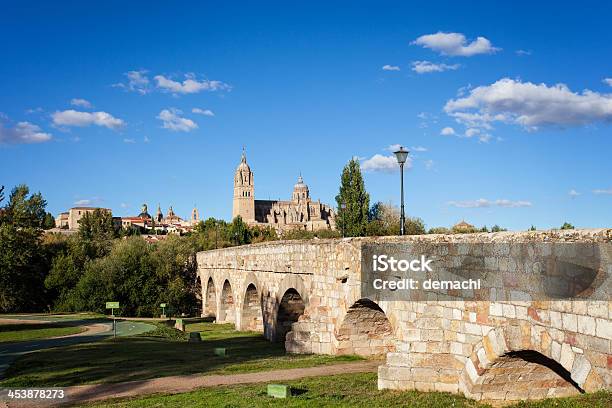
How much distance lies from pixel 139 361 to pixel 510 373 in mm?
12304

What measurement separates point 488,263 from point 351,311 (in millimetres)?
6896

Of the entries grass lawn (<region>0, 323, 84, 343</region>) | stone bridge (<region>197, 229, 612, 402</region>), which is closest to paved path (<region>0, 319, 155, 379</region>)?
grass lawn (<region>0, 323, 84, 343</region>)

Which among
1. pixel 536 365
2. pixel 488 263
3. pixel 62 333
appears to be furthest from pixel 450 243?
pixel 62 333

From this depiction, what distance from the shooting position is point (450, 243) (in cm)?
1055

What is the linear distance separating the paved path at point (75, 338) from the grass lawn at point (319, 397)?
23.7 feet

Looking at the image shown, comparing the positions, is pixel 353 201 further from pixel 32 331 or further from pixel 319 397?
pixel 319 397

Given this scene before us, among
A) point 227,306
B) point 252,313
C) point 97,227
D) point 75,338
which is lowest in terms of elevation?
point 75,338

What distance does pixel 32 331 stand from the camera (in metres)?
31.3

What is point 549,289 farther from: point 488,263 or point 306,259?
point 306,259

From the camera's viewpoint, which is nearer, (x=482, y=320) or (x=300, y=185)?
(x=482, y=320)

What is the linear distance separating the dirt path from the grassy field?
788 mm

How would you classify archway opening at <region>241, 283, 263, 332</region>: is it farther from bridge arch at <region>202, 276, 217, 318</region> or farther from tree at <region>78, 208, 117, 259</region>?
tree at <region>78, 208, 117, 259</region>

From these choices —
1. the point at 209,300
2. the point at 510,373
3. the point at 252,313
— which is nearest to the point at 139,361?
the point at 510,373

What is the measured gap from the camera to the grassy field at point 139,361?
15.6 metres
